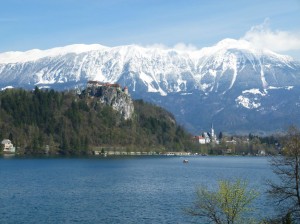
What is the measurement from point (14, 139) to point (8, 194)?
124529mm

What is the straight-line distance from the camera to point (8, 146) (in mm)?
191500

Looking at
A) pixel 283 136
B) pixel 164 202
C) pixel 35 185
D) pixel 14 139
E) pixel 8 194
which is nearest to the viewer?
pixel 283 136

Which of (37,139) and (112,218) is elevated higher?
(37,139)

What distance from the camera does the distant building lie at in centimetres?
18910

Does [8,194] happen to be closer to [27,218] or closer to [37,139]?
[27,218]

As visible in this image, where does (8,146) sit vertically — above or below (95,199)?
above

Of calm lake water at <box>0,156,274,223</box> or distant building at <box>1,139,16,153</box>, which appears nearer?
calm lake water at <box>0,156,274,223</box>

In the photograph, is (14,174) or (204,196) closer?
(204,196)

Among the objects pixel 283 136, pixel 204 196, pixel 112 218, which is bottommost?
pixel 112 218

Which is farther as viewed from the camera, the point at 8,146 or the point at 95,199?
the point at 8,146

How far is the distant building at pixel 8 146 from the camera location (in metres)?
189

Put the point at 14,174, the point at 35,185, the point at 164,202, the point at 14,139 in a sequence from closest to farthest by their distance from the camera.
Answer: the point at 164,202, the point at 35,185, the point at 14,174, the point at 14,139

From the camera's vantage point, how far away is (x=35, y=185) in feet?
286

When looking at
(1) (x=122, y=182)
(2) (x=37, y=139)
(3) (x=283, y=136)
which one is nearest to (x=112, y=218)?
(3) (x=283, y=136)
